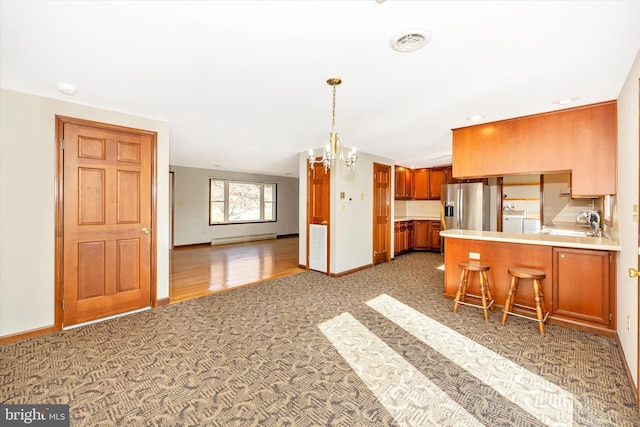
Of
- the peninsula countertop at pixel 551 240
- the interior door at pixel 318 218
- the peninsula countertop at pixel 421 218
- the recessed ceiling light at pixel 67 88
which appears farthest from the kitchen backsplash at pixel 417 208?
the recessed ceiling light at pixel 67 88

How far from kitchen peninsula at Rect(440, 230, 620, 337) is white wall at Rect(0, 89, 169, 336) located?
4.70 metres

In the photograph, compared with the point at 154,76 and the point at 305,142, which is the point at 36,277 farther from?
the point at 305,142

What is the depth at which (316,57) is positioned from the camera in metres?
2.08

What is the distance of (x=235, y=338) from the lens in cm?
277

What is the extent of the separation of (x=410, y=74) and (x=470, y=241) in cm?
243

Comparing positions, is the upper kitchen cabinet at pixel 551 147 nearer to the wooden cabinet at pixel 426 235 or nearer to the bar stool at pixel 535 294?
the bar stool at pixel 535 294

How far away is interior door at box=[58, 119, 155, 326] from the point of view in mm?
2994

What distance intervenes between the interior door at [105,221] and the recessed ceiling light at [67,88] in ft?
1.32

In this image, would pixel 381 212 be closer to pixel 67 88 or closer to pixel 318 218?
pixel 318 218

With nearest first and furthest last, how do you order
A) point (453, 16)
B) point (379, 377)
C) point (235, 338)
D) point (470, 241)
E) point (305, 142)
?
1. point (453, 16)
2. point (379, 377)
3. point (235, 338)
4. point (470, 241)
5. point (305, 142)

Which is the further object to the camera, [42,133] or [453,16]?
[42,133]

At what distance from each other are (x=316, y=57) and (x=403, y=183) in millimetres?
6084

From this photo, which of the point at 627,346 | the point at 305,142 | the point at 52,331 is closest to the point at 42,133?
the point at 52,331

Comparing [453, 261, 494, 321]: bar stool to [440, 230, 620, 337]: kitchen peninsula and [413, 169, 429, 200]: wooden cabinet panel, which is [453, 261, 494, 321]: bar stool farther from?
[413, 169, 429, 200]: wooden cabinet panel
